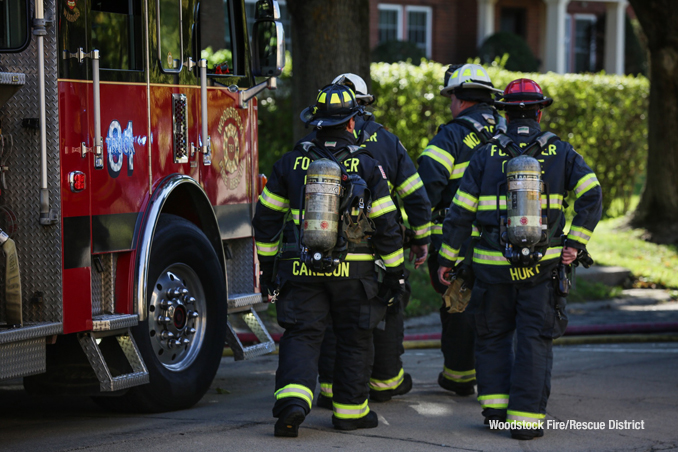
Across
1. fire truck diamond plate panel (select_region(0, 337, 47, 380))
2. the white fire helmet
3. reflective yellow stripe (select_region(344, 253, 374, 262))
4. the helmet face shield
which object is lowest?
fire truck diamond plate panel (select_region(0, 337, 47, 380))

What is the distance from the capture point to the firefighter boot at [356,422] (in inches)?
206

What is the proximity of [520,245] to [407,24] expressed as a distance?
18.9m

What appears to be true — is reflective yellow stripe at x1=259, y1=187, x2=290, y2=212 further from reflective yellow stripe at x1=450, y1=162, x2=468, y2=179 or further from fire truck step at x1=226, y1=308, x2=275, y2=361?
reflective yellow stripe at x1=450, y1=162, x2=468, y2=179

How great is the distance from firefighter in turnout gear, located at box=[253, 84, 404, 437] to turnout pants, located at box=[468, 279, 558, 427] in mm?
554

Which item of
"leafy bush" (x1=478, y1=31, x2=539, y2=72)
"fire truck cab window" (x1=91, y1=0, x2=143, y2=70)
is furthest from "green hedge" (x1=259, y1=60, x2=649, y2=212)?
"fire truck cab window" (x1=91, y1=0, x2=143, y2=70)

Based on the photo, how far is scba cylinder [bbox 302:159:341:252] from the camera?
4902 mm

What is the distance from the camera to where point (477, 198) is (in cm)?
545

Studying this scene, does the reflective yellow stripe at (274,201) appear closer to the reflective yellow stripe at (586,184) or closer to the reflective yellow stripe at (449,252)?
the reflective yellow stripe at (449,252)

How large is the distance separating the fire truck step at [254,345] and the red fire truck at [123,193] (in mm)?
11

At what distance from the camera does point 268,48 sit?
650 cm

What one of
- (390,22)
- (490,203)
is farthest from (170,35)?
(390,22)

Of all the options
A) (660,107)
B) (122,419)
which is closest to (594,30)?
(660,107)

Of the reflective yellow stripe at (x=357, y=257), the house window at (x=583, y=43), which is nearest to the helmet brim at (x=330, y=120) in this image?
the reflective yellow stripe at (x=357, y=257)

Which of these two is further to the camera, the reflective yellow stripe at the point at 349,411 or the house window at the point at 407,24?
the house window at the point at 407,24
